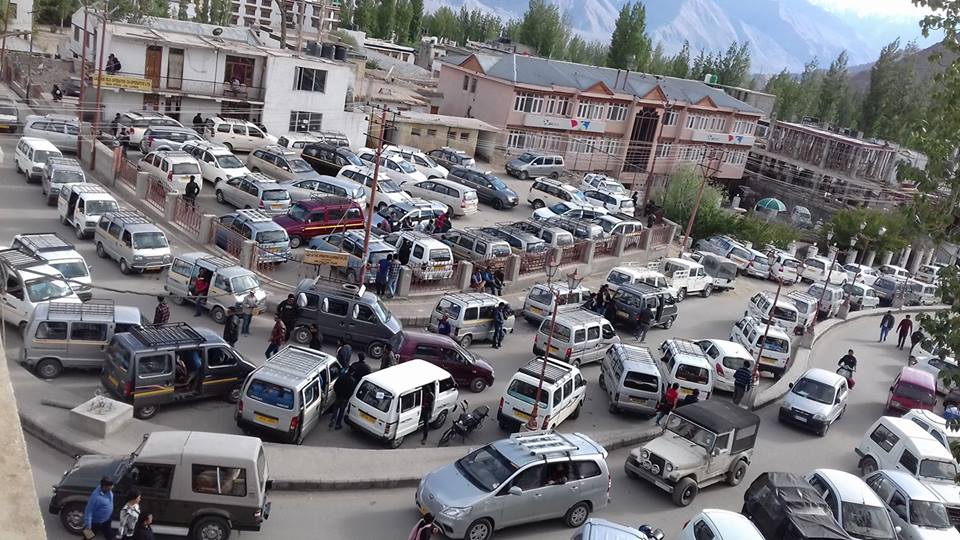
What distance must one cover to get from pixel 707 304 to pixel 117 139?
24861 mm

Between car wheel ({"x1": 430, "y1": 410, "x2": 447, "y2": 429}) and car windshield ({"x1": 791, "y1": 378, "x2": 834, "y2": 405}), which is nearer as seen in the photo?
car wheel ({"x1": 430, "y1": 410, "x2": 447, "y2": 429})

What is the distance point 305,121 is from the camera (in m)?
44.7

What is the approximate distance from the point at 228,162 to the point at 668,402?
19605 millimetres

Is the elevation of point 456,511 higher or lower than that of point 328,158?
lower

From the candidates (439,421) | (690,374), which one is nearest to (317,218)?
(439,421)

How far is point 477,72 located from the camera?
5659cm

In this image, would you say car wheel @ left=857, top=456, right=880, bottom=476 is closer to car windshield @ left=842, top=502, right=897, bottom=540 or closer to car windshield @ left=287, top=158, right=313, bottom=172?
car windshield @ left=842, top=502, right=897, bottom=540

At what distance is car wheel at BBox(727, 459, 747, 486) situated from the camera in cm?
1775

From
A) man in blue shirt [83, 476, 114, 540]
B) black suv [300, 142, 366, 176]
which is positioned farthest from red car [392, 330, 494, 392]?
black suv [300, 142, 366, 176]

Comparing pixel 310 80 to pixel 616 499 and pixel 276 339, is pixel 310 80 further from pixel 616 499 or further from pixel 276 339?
pixel 616 499

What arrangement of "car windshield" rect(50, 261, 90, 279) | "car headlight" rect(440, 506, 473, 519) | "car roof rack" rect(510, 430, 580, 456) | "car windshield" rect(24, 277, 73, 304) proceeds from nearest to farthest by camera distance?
1. "car headlight" rect(440, 506, 473, 519)
2. "car roof rack" rect(510, 430, 580, 456)
3. "car windshield" rect(24, 277, 73, 304)
4. "car windshield" rect(50, 261, 90, 279)

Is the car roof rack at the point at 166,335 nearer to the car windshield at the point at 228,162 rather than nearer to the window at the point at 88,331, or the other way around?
the window at the point at 88,331

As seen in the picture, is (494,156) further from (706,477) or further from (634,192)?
(706,477)

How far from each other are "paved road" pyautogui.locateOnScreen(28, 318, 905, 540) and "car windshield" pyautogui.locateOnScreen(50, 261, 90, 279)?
22.0 feet
